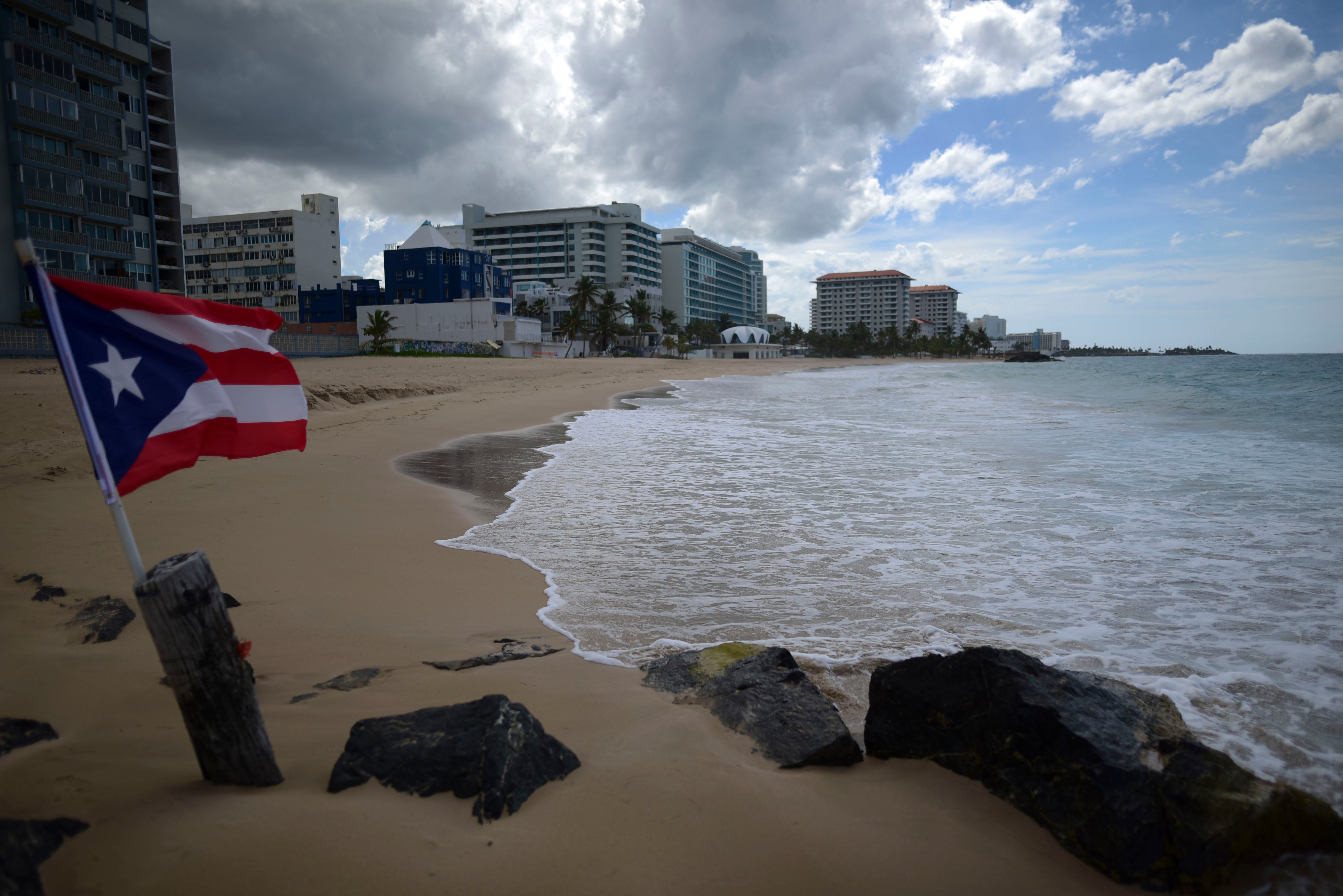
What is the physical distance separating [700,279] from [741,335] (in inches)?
1226

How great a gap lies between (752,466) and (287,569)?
754 centimetres

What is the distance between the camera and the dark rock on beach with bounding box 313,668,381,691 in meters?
3.54

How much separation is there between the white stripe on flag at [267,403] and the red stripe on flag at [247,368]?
2 cm

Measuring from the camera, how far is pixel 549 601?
5320mm

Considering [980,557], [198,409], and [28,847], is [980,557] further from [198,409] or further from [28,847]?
[28,847]

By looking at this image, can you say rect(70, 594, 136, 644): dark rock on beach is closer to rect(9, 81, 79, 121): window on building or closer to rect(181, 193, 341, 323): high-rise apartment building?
rect(9, 81, 79, 121): window on building

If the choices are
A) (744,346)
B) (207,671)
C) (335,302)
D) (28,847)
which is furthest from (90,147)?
(744,346)

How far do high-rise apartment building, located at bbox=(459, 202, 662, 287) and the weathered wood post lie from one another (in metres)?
124

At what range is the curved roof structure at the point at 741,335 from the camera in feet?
434

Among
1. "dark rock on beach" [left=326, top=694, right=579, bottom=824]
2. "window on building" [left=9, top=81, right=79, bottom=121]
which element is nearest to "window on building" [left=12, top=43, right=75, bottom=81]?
"window on building" [left=9, top=81, right=79, bottom=121]

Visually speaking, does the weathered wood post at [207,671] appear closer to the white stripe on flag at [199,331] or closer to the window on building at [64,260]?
the white stripe on flag at [199,331]

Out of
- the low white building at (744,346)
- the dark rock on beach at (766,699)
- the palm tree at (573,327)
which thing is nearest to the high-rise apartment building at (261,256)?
the palm tree at (573,327)

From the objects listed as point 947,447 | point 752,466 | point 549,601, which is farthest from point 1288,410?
point 549,601

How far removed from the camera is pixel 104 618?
401 centimetres
